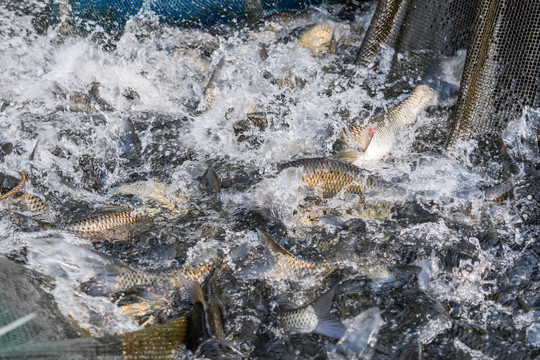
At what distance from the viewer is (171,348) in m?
2.18

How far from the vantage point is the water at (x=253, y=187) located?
8.18 ft

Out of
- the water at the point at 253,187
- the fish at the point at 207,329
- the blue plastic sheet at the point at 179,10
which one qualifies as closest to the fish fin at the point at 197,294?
the fish at the point at 207,329

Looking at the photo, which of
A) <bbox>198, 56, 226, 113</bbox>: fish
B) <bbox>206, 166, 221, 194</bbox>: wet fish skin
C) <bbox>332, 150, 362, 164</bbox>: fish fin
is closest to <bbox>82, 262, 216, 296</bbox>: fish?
<bbox>206, 166, 221, 194</bbox>: wet fish skin

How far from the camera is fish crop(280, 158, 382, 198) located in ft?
10.2

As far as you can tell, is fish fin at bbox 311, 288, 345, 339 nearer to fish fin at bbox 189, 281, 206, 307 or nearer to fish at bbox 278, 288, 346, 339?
fish at bbox 278, 288, 346, 339

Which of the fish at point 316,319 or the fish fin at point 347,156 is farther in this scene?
the fish fin at point 347,156

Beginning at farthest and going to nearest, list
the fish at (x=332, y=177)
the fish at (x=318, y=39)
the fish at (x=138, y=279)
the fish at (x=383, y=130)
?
the fish at (x=318, y=39) < the fish at (x=383, y=130) < the fish at (x=332, y=177) < the fish at (x=138, y=279)

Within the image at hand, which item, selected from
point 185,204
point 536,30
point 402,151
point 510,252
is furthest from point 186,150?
point 536,30

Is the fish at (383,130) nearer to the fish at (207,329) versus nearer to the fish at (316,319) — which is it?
the fish at (316,319)

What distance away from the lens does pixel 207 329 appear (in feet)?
7.30

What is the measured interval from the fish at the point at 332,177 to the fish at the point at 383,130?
0.23 meters

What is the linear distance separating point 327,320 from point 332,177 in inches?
43.0

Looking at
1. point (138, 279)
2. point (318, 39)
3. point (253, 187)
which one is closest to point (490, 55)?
point (318, 39)

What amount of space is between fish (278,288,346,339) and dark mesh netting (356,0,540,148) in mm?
1781
